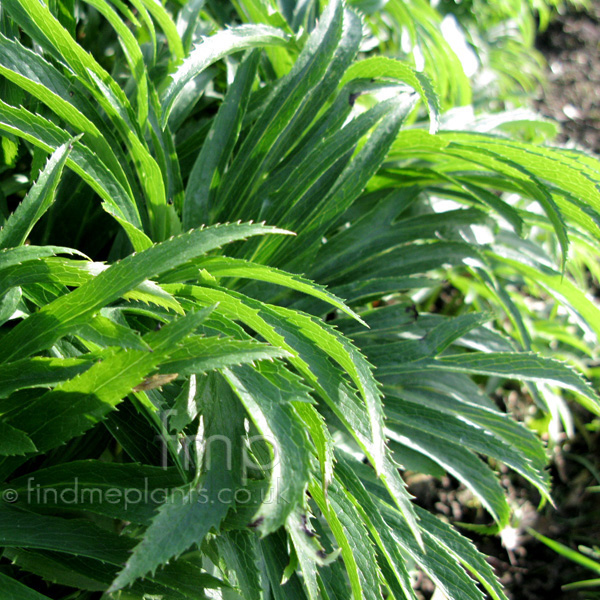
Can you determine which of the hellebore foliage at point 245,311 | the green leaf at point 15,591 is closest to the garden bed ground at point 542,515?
the hellebore foliage at point 245,311

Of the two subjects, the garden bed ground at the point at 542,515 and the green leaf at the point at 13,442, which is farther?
the garden bed ground at the point at 542,515

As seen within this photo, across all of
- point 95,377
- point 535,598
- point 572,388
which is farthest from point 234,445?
point 535,598

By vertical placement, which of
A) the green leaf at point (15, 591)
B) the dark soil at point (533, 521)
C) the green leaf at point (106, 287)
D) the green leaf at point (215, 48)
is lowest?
the dark soil at point (533, 521)

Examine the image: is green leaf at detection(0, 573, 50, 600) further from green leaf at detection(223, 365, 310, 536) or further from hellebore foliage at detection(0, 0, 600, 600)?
green leaf at detection(223, 365, 310, 536)

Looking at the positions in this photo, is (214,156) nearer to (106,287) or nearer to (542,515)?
(106,287)

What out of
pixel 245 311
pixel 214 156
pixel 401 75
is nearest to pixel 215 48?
pixel 214 156

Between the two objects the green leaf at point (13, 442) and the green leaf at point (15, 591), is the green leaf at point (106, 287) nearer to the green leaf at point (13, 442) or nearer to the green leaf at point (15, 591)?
the green leaf at point (13, 442)

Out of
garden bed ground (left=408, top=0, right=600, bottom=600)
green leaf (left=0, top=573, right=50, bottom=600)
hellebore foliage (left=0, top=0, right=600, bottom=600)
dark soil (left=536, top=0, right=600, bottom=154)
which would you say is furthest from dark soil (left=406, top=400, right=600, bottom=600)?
dark soil (left=536, top=0, right=600, bottom=154)

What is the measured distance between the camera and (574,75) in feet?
9.79

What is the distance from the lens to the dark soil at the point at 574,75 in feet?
8.85

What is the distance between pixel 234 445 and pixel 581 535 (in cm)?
120

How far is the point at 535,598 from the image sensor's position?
1402 millimetres

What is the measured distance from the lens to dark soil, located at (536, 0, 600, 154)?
2697 mm

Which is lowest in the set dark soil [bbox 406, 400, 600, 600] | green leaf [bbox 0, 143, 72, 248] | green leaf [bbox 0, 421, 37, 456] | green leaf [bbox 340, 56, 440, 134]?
dark soil [bbox 406, 400, 600, 600]
